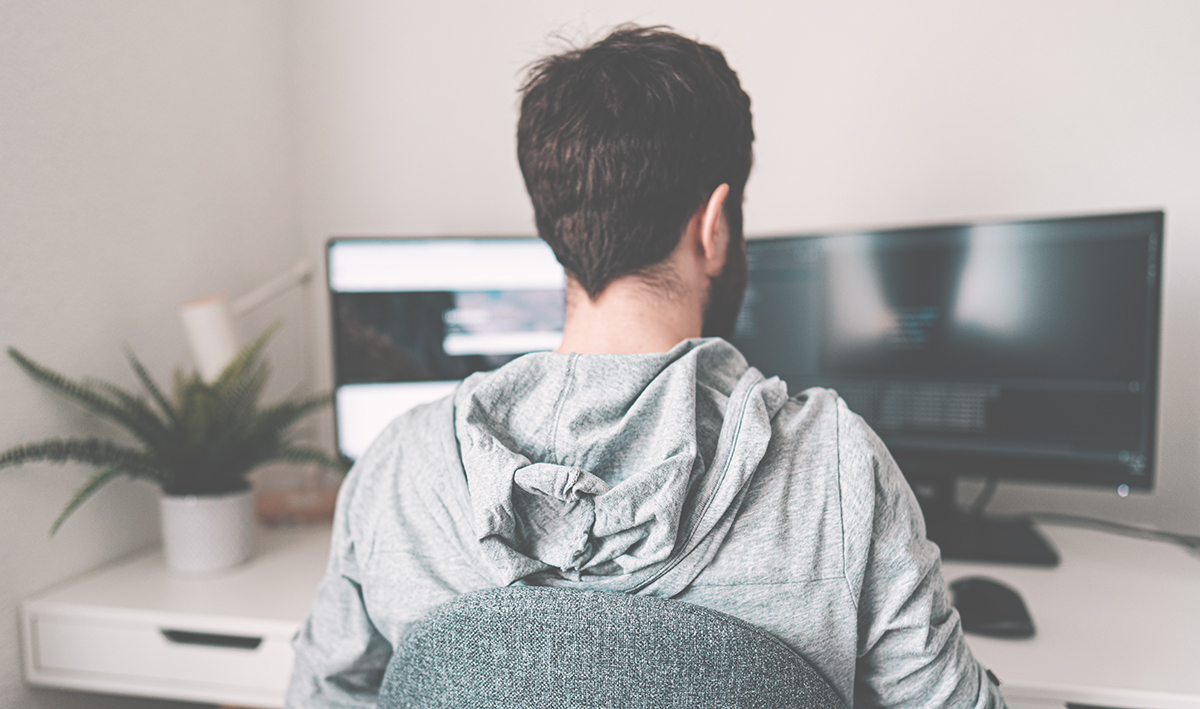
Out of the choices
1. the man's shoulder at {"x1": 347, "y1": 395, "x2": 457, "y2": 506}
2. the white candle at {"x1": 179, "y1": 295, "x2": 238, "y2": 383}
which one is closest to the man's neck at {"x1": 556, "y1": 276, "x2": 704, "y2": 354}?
the man's shoulder at {"x1": 347, "y1": 395, "x2": 457, "y2": 506}

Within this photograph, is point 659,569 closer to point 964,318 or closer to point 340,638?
point 340,638

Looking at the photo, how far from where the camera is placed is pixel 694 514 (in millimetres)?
540

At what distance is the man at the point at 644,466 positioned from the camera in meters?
0.54

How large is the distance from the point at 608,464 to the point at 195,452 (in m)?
0.87

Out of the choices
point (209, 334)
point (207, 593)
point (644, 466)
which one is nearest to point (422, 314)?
point (209, 334)

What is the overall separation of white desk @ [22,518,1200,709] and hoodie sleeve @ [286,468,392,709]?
272mm

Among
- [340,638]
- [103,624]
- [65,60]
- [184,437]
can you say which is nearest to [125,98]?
[65,60]

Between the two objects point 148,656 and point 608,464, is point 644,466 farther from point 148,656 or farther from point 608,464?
point 148,656

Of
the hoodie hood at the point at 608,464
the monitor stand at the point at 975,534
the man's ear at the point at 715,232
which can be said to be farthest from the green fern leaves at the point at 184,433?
the monitor stand at the point at 975,534

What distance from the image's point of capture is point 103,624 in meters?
1.00

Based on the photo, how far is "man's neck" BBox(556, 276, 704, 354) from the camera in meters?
0.66

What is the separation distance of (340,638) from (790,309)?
904 mm

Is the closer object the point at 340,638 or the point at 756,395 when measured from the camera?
the point at 756,395

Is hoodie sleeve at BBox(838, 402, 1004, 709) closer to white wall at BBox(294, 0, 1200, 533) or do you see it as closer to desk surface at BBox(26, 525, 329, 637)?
desk surface at BBox(26, 525, 329, 637)
